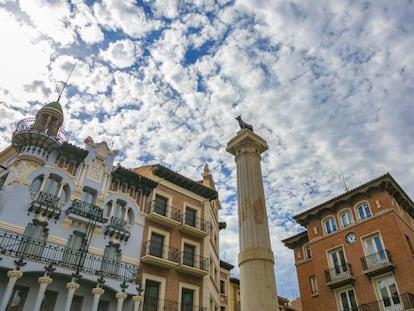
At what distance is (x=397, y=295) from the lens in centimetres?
2388

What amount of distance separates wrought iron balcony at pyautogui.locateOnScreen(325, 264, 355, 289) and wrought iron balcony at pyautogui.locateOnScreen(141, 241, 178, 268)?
13165 mm

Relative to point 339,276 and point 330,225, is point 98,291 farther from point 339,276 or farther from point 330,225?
point 330,225

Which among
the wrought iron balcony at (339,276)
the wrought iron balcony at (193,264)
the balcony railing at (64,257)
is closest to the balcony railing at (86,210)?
the balcony railing at (64,257)

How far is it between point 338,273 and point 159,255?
15.0m

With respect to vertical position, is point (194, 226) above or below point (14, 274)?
above

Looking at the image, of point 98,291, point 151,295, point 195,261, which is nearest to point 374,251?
point 195,261

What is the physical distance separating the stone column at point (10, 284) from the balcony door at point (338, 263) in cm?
2320

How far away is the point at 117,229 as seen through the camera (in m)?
22.2

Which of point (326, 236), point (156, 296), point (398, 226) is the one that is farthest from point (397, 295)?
point (156, 296)

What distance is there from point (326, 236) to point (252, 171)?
20.0 meters

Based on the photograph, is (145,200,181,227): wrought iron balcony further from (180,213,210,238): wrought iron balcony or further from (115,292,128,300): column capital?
(115,292,128,300): column capital

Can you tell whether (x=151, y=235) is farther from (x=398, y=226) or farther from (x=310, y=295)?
(x=398, y=226)

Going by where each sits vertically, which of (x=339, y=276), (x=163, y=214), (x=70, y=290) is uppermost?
(x=163, y=214)

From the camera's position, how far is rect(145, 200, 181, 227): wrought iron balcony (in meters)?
24.7
